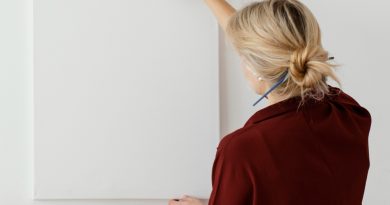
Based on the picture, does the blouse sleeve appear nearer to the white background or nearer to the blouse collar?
the blouse collar

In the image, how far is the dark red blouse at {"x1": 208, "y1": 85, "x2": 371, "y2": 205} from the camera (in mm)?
899

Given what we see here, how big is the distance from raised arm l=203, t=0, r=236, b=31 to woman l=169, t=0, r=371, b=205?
0.99 ft

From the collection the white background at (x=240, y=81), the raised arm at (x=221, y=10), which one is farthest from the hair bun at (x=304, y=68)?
the white background at (x=240, y=81)

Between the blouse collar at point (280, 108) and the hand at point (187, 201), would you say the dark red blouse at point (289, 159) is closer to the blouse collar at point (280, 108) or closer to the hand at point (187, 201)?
the blouse collar at point (280, 108)

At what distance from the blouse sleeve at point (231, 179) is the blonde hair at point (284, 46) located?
17 cm

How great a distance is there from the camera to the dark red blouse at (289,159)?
0.90m

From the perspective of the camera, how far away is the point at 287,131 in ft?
2.97

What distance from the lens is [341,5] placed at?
1.44 m

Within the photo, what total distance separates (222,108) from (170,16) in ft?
0.99

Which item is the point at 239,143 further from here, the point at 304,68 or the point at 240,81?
the point at 240,81

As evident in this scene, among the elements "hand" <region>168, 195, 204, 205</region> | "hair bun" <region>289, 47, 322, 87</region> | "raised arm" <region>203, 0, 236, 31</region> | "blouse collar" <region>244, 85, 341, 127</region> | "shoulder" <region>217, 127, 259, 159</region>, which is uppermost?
"raised arm" <region>203, 0, 236, 31</region>

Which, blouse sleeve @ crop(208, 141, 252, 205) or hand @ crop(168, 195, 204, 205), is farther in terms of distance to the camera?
hand @ crop(168, 195, 204, 205)

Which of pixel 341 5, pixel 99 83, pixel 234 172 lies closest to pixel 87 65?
pixel 99 83

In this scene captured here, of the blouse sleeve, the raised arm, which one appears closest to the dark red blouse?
the blouse sleeve
